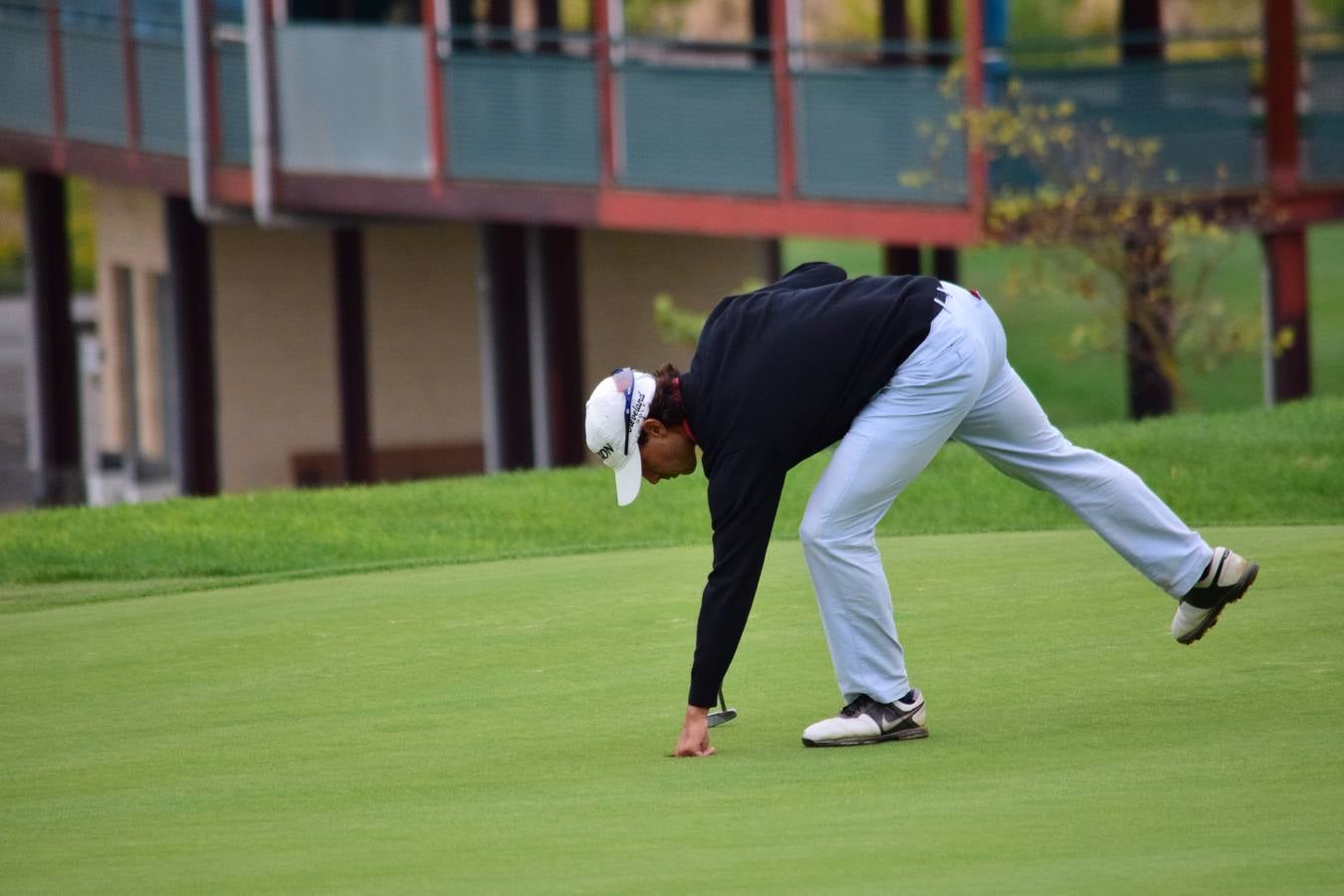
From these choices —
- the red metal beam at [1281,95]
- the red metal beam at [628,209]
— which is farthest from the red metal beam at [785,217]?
the red metal beam at [1281,95]

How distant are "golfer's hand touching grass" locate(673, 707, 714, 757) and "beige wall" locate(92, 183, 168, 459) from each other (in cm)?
1835

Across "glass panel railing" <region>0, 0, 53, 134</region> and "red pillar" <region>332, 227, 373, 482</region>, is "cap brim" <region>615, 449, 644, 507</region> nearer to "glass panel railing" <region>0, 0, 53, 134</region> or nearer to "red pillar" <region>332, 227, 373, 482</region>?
"red pillar" <region>332, 227, 373, 482</region>

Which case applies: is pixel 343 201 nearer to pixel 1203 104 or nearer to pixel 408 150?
pixel 408 150

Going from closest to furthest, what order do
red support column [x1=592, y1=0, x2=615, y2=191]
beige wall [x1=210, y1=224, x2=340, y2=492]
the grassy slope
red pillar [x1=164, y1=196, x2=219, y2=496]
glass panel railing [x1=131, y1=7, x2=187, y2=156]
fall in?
the grassy slope
red support column [x1=592, y1=0, x2=615, y2=191]
glass panel railing [x1=131, y1=7, x2=187, y2=156]
red pillar [x1=164, y1=196, x2=219, y2=496]
beige wall [x1=210, y1=224, x2=340, y2=492]

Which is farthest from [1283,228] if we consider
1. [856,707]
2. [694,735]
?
[694,735]

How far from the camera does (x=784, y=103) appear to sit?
56.0 feet

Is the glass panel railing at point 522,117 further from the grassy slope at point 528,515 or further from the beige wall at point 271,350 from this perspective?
the grassy slope at point 528,515

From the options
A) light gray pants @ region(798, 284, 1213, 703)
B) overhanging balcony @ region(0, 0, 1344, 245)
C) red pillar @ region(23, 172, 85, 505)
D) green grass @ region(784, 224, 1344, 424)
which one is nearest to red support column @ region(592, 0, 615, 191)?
overhanging balcony @ region(0, 0, 1344, 245)

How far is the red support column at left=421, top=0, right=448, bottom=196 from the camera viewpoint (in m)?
18.8

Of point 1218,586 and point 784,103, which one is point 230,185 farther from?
point 1218,586

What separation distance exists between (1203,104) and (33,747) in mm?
12553

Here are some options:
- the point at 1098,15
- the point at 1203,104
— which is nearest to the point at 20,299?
the point at 1098,15

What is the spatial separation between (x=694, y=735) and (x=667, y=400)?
85 cm

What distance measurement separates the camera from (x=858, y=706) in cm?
598
